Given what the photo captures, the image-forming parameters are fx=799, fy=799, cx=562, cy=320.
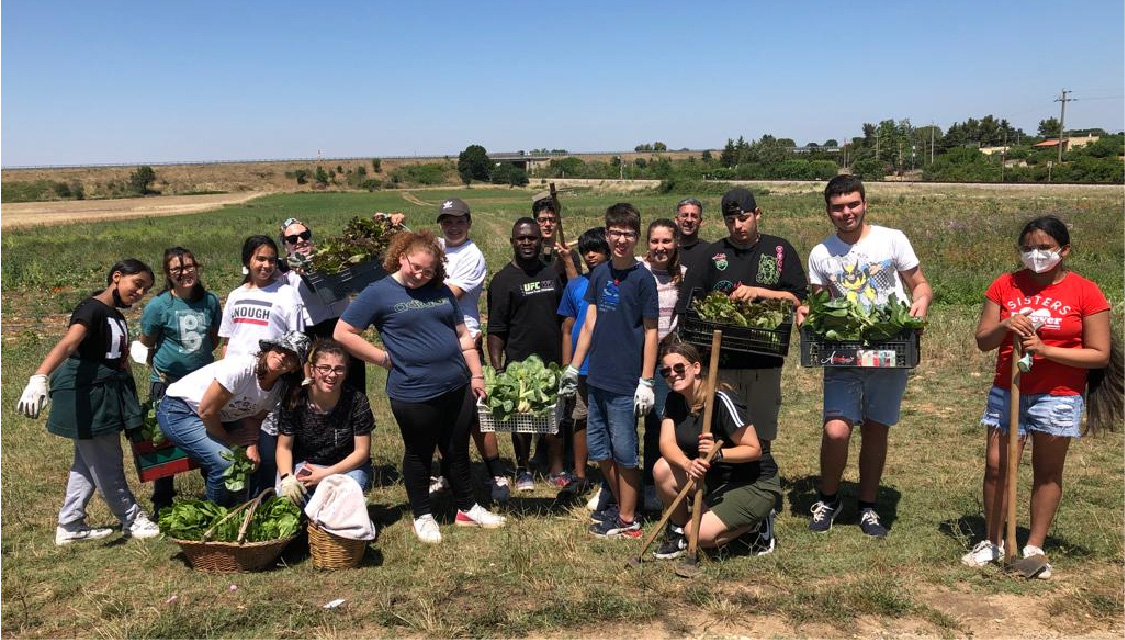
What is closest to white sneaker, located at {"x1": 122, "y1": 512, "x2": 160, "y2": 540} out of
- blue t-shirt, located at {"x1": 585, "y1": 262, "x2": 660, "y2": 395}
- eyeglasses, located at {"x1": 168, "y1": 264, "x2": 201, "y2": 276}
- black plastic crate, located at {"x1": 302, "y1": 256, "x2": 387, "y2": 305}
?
eyeglasses, located at {"x1": 168, "y1": 264, "x2": 201, "y2": 276}

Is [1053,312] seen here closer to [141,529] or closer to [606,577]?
[606,577]

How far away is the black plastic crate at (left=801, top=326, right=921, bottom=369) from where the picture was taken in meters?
5.01

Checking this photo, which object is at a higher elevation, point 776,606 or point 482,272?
point 482,272

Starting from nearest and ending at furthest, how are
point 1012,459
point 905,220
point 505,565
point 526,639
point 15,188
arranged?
point 526,639 → point 1012,459 → point 505,565 → point 905,220 → point 15,188

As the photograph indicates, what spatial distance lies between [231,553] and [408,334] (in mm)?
1761

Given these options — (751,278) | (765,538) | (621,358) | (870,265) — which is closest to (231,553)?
(621,358)

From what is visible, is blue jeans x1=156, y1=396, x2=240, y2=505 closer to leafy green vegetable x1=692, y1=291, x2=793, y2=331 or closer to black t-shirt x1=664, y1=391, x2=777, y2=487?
black t-shirt x1=664, y1=391, x2=777, y2=487

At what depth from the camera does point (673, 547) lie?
5.12m

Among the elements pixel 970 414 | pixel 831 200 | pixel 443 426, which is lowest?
pixel 970 414

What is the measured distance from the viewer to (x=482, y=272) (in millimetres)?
6605

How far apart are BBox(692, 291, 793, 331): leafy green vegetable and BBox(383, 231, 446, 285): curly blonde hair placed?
1.78 m

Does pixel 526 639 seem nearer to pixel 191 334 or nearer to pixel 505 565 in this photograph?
pixel 505 565

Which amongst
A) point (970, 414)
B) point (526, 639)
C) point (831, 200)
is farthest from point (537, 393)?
point (970, 414)

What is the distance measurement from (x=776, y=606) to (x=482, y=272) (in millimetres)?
3508
